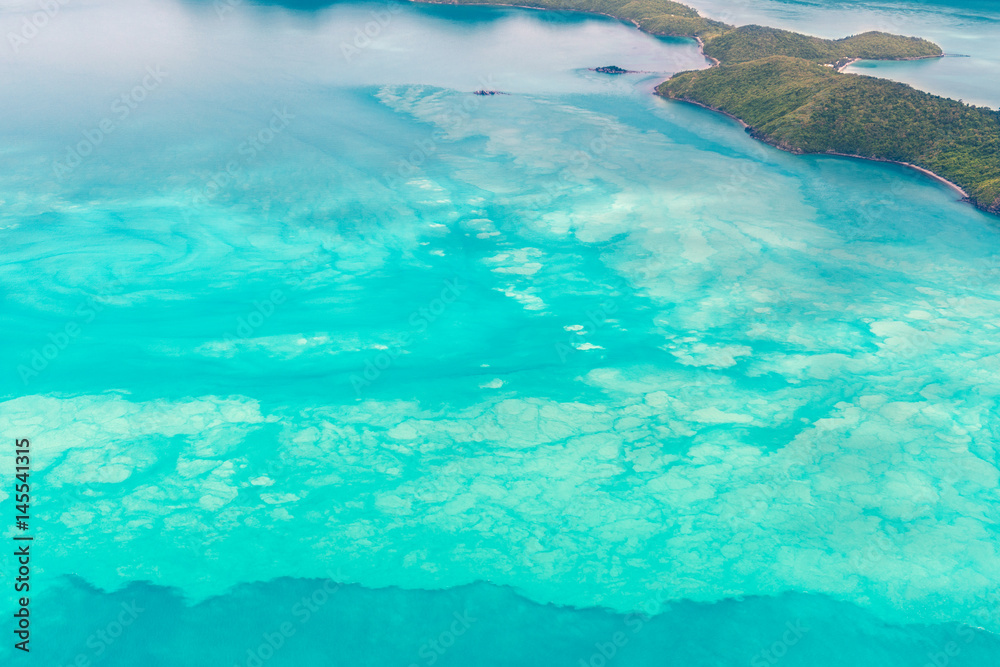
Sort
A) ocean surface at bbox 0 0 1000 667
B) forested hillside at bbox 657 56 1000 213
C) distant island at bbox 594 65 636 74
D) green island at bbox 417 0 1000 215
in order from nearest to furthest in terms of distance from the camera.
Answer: ocean surface at bbox 0 0 1000 667 < forested hillside at bbox 657 56 1000 213 < green island at bbox 417 0 1000 215 < distant island at bbox 594 65 636 74

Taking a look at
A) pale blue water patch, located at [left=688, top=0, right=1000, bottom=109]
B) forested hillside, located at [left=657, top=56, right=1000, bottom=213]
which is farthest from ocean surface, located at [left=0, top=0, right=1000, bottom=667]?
pale blue water patch, located at [left=688, top=0, right=1000, bottom=109]

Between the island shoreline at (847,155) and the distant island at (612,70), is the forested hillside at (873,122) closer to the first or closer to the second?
the island shoreline at (847,155)

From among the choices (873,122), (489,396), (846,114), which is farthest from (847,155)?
(489,396)

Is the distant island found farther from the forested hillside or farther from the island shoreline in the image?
the forested hillside

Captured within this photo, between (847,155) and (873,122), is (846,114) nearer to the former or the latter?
(873,122)

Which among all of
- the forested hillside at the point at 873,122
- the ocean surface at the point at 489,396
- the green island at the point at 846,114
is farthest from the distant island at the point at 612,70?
the ocean surface at the point at 489,396
